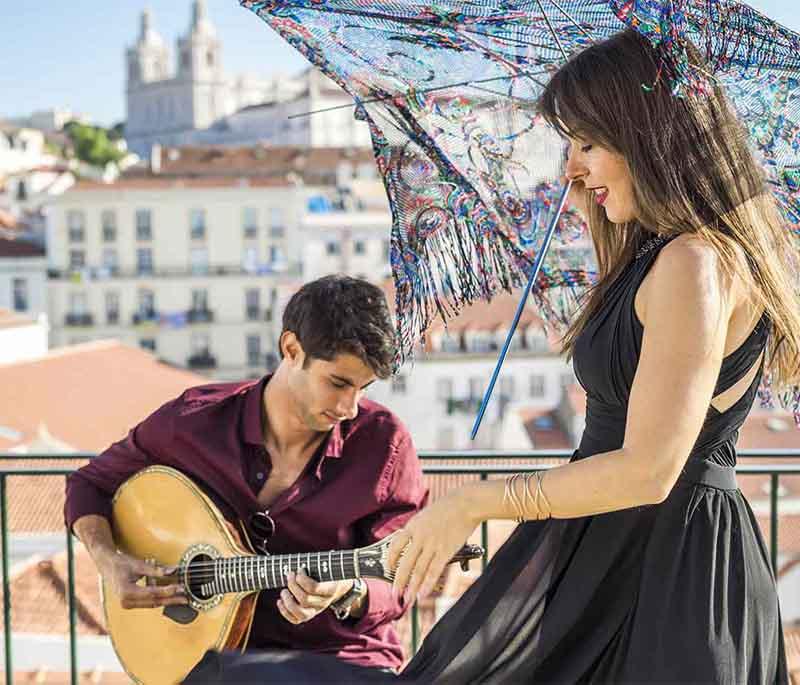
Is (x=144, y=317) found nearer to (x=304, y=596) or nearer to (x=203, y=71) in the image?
(x=304, y=596)

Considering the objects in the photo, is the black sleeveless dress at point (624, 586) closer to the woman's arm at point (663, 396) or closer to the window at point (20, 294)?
the woman's arm at point (663, 396)

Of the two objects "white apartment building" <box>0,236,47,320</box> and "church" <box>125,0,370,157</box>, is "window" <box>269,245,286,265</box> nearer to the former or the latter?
"white apartment building" <box>0,236,47,320</box>

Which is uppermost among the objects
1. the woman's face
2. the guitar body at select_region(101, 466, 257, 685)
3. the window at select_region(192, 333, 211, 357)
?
the woman's face

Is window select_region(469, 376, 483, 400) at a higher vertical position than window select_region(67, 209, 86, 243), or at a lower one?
lower

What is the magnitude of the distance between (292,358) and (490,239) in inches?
17.0

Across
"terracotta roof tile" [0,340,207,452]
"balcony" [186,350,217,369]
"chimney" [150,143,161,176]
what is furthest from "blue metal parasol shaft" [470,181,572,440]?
"chimney" [150,143,161,176]

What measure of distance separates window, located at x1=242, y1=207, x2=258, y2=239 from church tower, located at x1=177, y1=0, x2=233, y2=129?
56909 mm

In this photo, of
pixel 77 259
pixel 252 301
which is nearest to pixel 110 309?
pixel 77 259

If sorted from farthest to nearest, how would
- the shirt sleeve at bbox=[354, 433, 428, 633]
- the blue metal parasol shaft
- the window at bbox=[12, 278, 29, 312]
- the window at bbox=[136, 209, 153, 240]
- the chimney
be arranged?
the chimney < the window at bbox=[136, 209, 153, 240] < the window at bbox=[12, 278, 29, 312] < the shirt sleeve at bbox=[354, 433, 428, 633] < the blue metal parasol shaft

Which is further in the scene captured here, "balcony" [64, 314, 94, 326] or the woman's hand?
"balcony" [64, 314, 94, 326]

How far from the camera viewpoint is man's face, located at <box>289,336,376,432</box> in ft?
7.26

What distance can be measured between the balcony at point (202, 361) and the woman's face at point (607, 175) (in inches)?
1902

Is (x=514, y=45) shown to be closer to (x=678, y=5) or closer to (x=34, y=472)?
(x=678, y=5)

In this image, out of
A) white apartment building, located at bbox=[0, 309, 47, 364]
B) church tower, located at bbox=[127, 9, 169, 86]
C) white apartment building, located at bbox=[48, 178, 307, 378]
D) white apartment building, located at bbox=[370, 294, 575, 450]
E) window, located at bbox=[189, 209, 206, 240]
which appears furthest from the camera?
church tower, located at bbox=[127, 9, 169, 86]
